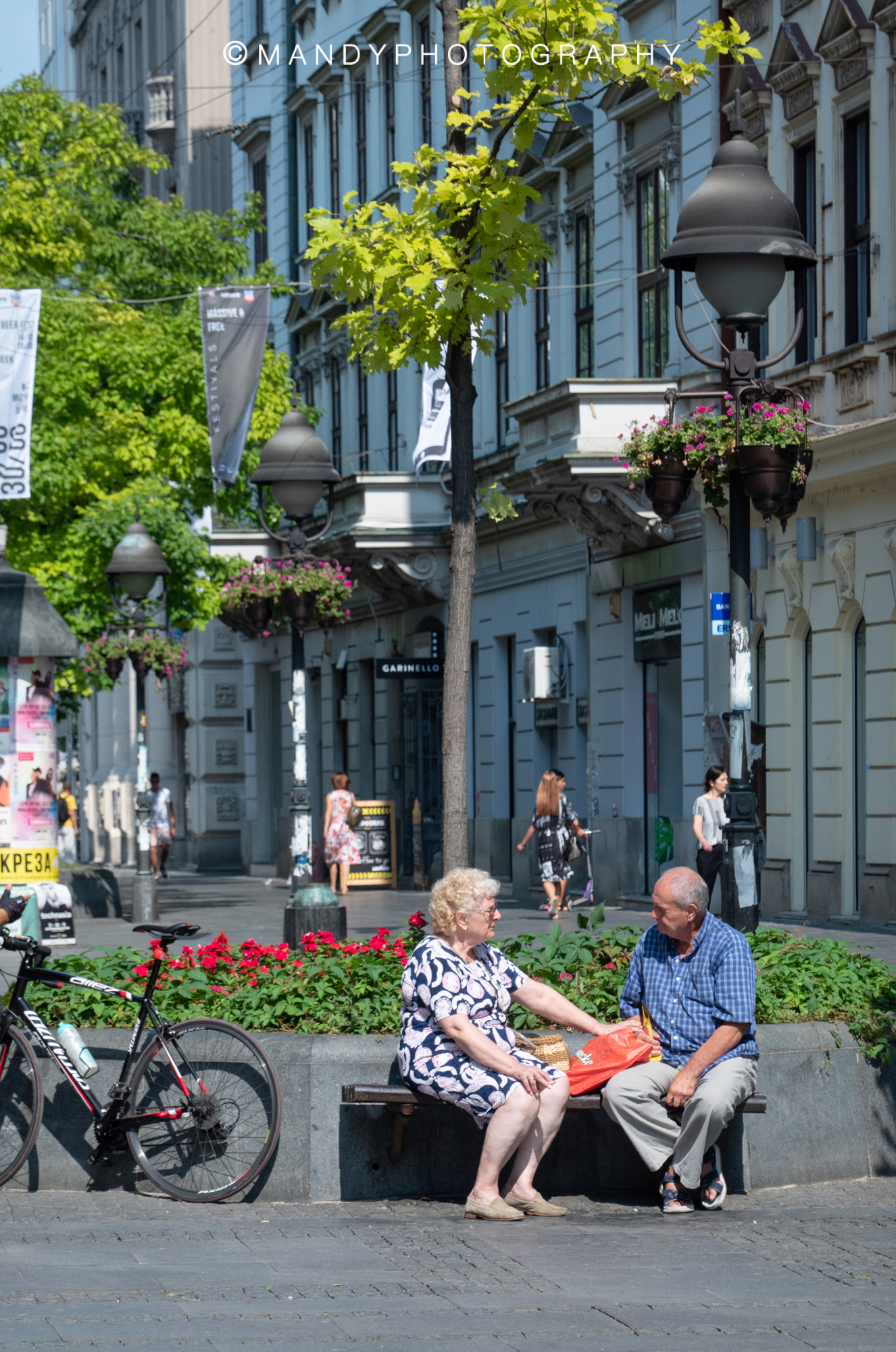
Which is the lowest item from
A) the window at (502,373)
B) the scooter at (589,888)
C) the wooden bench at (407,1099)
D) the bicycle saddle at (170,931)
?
the scooter at (589,888)

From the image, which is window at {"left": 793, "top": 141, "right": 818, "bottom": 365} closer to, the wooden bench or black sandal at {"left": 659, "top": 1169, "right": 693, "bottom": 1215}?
the wooden bench

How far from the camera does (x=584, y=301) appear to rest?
28047mm

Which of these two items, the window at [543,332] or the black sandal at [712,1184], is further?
the window at [543,332]

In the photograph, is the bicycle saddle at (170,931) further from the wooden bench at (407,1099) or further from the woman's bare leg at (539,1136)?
the woman's bare leg at (539,1136)

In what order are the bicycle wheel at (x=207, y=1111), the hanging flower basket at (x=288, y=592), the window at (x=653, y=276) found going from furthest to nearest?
the window at (x=653, y=276)
the hanging flower basket at (x=288, y=592)
the bicycle wheel at (x=207, y=1111)

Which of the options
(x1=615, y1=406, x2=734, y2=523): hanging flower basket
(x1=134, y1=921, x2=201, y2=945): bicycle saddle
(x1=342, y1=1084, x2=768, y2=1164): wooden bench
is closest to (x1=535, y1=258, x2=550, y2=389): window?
(x1=615, y1=406, x2=734, y2=523): hanging flower basket

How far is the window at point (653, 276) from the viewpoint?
2538 cm

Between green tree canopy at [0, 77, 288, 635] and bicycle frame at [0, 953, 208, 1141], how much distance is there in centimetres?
1638

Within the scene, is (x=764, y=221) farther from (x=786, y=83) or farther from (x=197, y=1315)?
(x=786, y=83)

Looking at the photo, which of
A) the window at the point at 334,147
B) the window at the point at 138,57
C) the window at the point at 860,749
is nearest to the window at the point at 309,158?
the window at the point at 334,147

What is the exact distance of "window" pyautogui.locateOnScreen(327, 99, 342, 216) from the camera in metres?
37.7

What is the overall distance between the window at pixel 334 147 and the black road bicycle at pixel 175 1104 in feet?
98.7

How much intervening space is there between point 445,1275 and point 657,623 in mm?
18843

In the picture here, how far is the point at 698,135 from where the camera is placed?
962 inches
